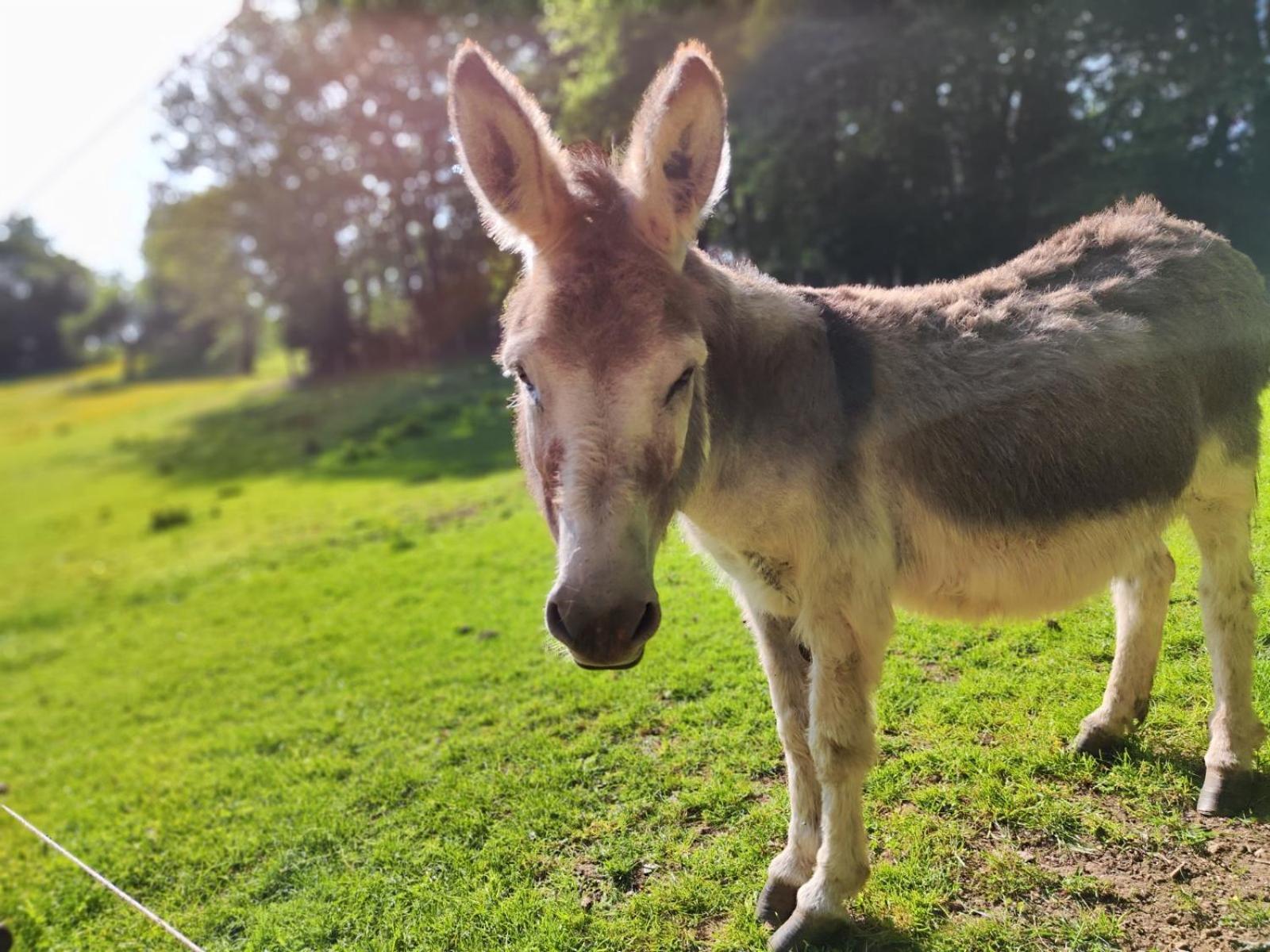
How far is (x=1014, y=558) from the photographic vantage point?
7.93ft

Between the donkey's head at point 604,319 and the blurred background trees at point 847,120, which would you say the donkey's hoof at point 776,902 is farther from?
the blurred background trees at point 847,120

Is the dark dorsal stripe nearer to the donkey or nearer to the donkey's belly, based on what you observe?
the donkey

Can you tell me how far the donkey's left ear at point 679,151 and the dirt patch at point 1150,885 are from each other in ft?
7.27

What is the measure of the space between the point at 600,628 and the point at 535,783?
2406 millimetres

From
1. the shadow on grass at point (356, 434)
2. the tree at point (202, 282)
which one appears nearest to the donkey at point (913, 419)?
the shadow on grass at point (356, 434)

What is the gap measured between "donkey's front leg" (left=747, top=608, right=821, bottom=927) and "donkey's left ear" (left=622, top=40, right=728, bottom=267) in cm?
136

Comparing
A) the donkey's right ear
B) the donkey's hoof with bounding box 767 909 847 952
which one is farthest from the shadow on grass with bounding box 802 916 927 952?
the donkey's right ear

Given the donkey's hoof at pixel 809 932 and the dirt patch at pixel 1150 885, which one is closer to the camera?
the dirt patch at pixel 1150 885

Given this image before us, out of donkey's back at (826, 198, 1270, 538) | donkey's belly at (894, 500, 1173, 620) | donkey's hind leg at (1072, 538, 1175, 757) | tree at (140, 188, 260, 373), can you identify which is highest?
tree at (140, 188, 260, 373)

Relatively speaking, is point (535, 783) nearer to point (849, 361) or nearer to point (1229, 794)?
point (849, 361)

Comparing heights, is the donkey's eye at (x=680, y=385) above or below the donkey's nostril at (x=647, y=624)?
above

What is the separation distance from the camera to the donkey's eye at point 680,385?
1.94 meters

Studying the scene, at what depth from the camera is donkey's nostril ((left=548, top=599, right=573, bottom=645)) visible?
1.69 m

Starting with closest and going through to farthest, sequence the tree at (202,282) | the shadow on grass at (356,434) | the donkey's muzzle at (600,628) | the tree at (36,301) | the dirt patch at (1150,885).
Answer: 1. the donkey's muzzle at (600,628)
2. the dirt patch at (1150,885)
3. the shadow on grass at (356,434)
4. the tree at (202,282)
5. the tree at (36,301)
